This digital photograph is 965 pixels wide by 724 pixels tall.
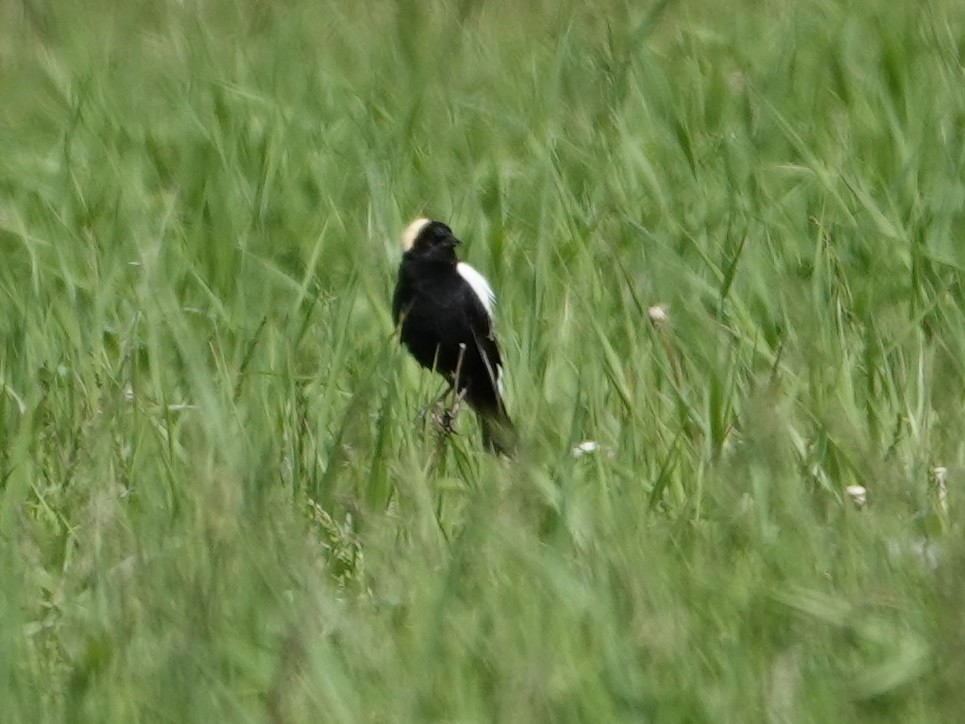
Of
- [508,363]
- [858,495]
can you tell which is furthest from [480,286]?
[858,495]

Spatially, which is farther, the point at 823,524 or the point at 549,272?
the point at 549,272

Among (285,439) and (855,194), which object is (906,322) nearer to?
(855,194)

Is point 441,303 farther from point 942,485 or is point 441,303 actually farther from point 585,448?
point 942,485

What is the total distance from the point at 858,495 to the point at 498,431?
29.6 inches

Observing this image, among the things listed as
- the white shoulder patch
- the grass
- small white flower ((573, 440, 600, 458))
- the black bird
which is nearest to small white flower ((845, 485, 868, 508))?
the grass

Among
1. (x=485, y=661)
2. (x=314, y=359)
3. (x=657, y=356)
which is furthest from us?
(x=314, y=359)

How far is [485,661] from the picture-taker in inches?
101

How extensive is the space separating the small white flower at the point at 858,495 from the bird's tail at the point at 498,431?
55 centimetres

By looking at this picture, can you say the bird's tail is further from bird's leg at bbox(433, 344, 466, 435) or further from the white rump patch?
the white rump patch

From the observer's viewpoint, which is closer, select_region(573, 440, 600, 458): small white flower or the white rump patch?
select_region(573, 440, 600, 458): small white flower

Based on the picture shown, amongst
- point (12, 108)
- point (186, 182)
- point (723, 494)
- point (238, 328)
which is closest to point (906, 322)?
point (723, 494)

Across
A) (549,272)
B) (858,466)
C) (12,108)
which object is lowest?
(12,108)

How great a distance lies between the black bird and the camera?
4367 mm

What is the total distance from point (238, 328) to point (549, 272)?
670mm
